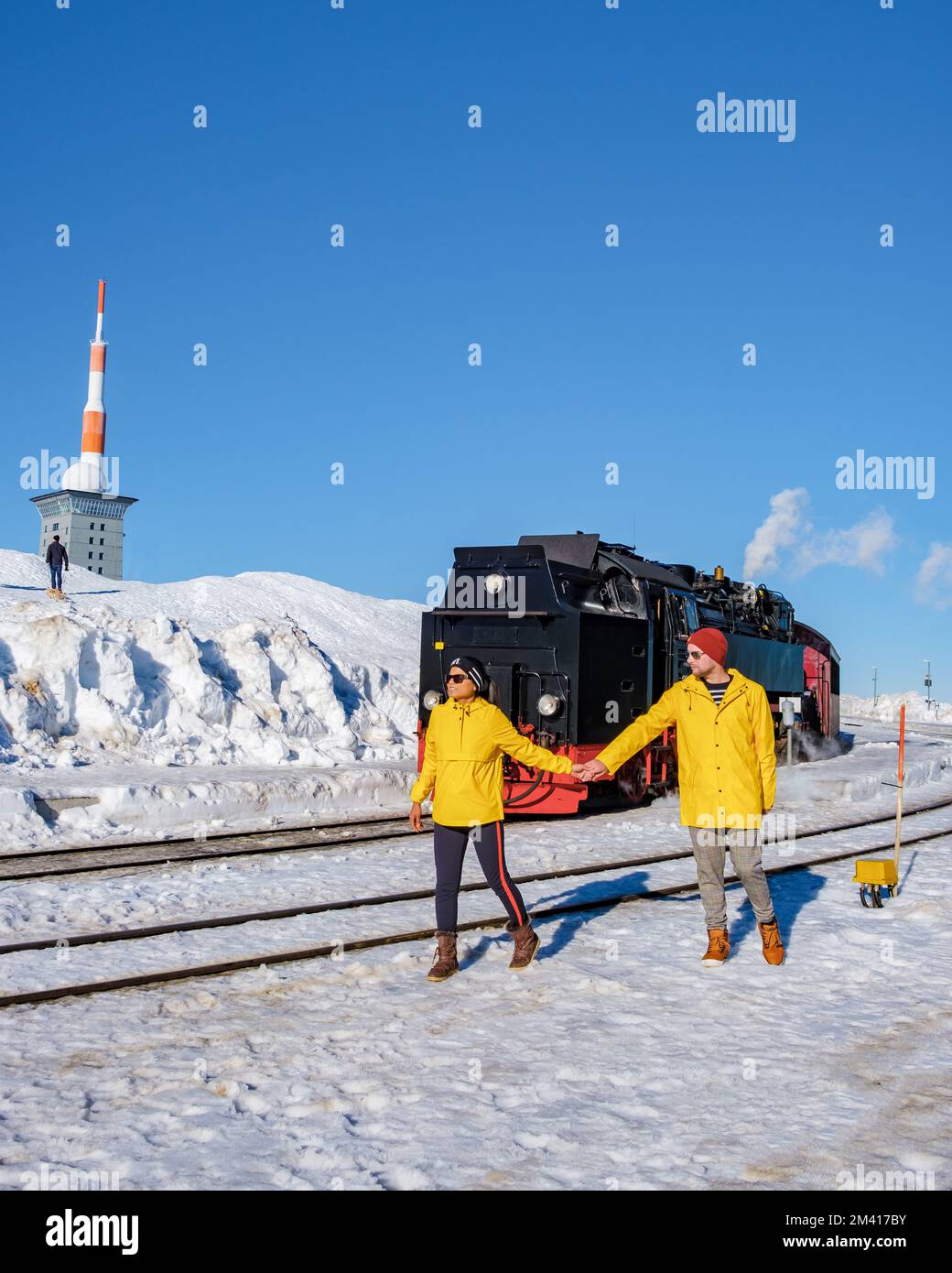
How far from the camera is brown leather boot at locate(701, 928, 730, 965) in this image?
6430mm

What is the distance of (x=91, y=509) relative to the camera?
85.4 meters

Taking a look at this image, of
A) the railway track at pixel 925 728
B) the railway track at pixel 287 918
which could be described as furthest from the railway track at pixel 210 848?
the railway track at pixel 925 728

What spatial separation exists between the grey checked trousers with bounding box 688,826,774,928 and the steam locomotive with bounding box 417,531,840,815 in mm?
5693

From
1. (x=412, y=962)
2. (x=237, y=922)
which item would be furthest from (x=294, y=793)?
(x=412, y=962)

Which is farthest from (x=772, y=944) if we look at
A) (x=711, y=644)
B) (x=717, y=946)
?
(x=711, y=644)

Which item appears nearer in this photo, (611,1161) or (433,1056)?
(611,1161)

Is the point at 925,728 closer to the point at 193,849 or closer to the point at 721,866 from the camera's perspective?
the point at 193,849

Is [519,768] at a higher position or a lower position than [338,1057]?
higher

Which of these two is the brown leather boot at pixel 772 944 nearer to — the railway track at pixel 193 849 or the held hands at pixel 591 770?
the held hands at pixel 591 770

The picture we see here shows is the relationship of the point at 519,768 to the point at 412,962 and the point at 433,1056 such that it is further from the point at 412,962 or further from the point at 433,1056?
the point at 433,1056

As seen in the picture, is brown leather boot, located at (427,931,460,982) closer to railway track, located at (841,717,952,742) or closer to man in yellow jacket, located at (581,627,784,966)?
man in yellow jacket, located at (581,627,784,966)
